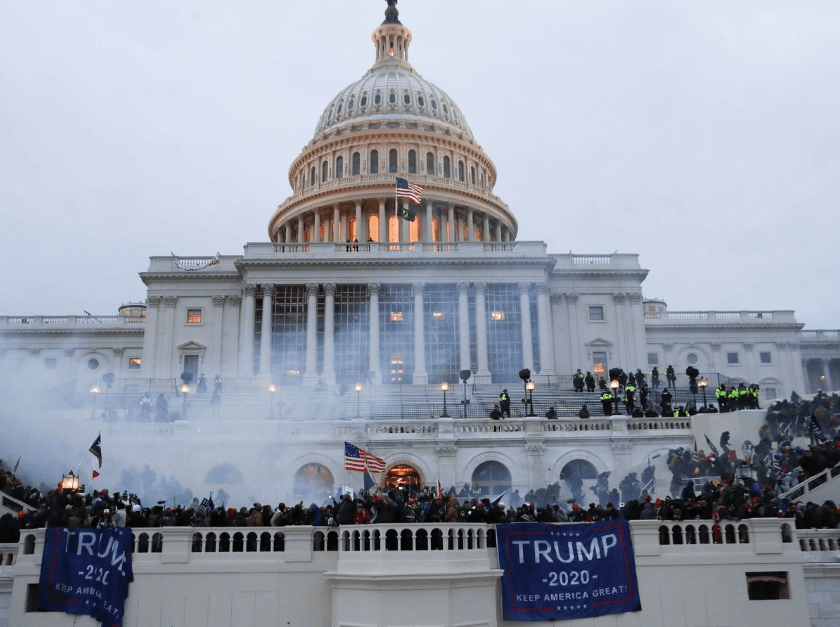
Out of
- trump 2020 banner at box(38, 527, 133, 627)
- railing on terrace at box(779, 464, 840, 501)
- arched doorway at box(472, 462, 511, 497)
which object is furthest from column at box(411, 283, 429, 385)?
trump 2020 banner at box(38, 527, 133, 627)

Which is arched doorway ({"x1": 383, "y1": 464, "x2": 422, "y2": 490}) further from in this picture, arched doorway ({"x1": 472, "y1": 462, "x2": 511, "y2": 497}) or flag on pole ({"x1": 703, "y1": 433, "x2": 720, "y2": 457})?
flag on pole ({"x1": 703, "y1": 433, "x2": 720, "y2": 457})

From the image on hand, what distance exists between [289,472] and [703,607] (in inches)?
810

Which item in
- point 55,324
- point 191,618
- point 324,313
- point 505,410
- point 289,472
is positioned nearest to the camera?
point 191,618

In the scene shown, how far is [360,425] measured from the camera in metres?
38.5

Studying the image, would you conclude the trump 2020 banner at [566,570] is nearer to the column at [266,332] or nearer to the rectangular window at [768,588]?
the rectangular window at [768,588]

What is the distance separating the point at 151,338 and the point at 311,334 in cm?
1301

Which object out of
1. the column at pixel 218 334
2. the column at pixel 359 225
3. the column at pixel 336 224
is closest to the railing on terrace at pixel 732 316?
the column at pixel 359 225

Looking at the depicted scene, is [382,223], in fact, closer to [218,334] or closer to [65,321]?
[218,334]

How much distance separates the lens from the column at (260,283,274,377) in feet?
206

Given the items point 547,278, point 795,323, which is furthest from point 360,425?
point 795,323

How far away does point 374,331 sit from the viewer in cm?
6359

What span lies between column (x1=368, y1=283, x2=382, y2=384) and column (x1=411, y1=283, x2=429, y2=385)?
269 centimetres

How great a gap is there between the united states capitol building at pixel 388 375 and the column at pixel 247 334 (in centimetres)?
20

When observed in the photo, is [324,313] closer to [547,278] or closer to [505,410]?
[547,278]
